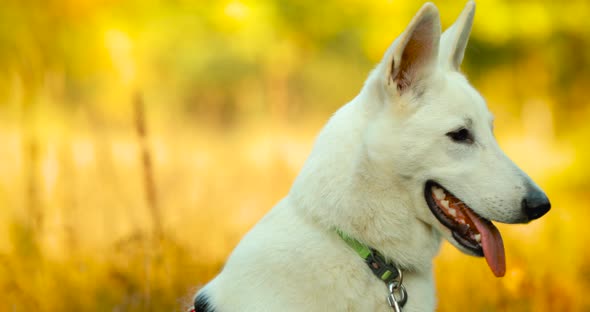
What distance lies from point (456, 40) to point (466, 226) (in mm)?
742

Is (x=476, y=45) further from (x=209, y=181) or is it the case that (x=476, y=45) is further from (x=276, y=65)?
(x=209, y=181)

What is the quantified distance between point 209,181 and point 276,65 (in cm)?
390

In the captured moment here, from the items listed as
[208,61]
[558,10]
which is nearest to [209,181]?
[558,10]

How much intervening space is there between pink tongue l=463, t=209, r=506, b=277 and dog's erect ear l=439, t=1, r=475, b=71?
2.04 ft

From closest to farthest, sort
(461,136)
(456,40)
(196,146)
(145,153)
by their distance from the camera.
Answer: (461,136) < (456,40) < (145,153) < (196,146)

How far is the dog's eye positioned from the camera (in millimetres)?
2412

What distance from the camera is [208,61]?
38.8ft

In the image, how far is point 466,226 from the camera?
2.40m

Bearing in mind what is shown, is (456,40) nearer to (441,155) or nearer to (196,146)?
(441,155)

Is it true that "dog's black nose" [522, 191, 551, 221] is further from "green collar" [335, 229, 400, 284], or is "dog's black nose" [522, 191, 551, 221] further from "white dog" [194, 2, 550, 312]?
"green collar" [335, 229, 400, 284]

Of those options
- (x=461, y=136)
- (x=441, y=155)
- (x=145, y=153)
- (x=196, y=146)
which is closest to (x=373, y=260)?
(x=441, y=155)

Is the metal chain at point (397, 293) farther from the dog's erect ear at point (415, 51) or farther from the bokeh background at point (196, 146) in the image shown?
the bokeh background at point (196, 146)

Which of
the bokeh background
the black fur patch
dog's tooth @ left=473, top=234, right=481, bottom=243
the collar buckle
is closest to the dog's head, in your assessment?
dog's tooth @ left=473, top=234, right=481, bottom=243

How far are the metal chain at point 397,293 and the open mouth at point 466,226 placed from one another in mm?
249
